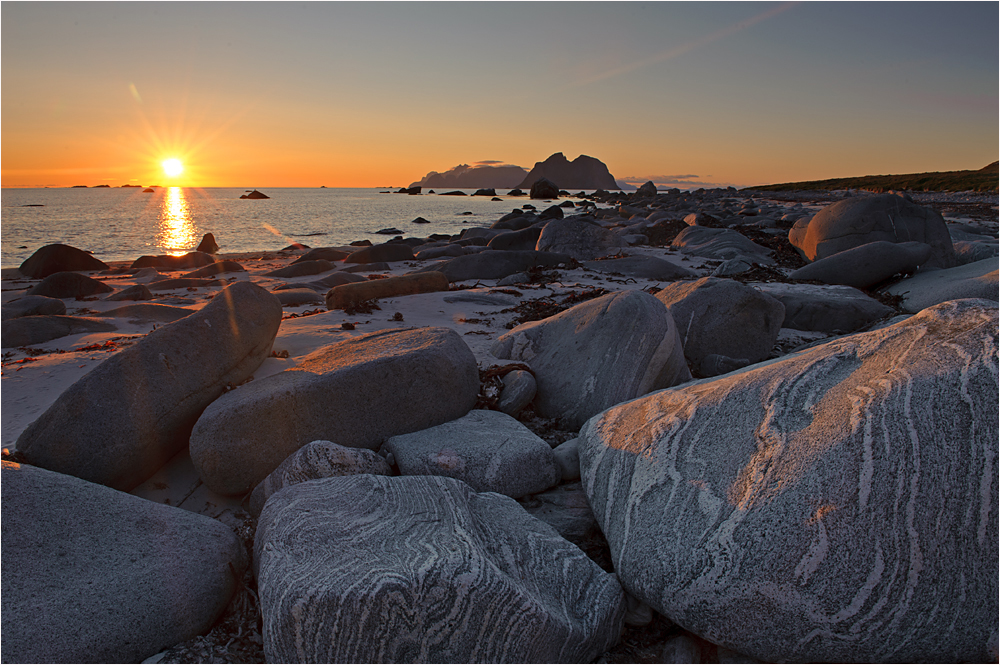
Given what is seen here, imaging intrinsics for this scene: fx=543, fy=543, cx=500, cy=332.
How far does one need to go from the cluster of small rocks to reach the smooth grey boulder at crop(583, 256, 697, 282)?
6.21 m

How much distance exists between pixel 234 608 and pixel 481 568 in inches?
53.3

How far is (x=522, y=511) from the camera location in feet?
9.53

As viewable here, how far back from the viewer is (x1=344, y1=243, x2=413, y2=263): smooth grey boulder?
14789 mm

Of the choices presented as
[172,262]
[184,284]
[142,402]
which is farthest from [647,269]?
[172,262]

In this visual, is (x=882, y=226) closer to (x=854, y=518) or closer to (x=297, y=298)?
(x=854, y=518)

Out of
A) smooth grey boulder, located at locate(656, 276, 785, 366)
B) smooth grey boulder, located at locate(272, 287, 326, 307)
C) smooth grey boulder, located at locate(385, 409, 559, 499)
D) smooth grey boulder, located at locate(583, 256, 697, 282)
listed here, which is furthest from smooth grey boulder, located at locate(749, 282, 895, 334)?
smooth grey boulder, located at locate(272, 287, 326, 307)

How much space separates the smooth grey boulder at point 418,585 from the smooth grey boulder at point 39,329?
5364 mm

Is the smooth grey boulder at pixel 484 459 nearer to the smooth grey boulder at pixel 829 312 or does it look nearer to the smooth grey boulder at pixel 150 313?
the smooth grey boulder at pixel 829 312

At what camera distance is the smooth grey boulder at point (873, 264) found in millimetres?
8234

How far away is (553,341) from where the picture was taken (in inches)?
196

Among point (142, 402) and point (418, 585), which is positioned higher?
point (142, 402)

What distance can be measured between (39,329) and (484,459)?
5986mm

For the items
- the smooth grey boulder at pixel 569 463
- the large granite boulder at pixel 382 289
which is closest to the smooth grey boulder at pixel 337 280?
the large granite boulder at pixel 382 289

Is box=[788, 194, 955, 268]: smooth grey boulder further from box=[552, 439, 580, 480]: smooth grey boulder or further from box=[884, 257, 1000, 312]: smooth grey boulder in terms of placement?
box=[552, 439, 580, 480]: smooth grey boulder
